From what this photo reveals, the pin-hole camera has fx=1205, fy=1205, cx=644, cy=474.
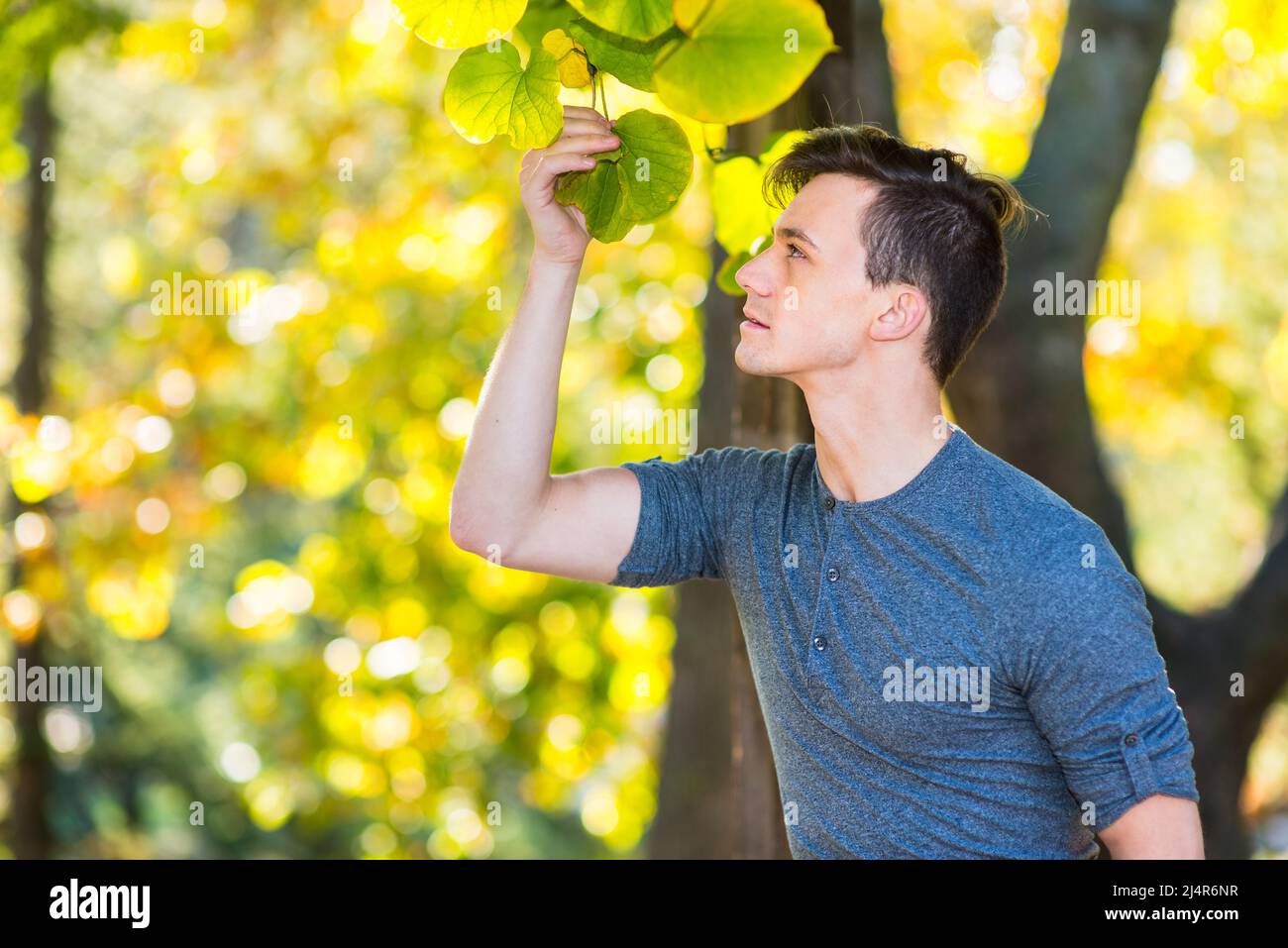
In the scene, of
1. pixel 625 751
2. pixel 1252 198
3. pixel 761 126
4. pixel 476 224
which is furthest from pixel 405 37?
pixel 1252 198

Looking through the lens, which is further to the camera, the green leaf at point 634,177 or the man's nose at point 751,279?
the man's nose at point 751,279

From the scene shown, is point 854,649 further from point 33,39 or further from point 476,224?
point 476,224

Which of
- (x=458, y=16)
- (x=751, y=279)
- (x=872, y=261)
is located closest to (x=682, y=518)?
(x=751, y=279)

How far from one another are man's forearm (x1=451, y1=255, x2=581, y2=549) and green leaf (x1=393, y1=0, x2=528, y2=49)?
0.45 m

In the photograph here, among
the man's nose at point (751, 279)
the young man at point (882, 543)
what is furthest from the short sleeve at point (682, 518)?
the man's nose at point (751, 279)

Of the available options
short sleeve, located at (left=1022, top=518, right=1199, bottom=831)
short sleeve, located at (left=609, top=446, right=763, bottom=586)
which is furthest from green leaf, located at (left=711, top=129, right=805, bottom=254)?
short sleeve, located at (left=1022, top=518, right=1199, bottom=831)

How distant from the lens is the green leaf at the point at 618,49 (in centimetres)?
142

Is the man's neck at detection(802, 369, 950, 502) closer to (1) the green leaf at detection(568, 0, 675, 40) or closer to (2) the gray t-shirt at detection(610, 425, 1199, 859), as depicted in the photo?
(2) the gray t-shirt at detection(610, 425, 1199, 859)

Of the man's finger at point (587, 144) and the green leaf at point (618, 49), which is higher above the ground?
the green leaf at point (618, 49)

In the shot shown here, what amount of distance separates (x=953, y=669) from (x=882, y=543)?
215 millimetres

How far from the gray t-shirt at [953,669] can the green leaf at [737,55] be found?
0.59m

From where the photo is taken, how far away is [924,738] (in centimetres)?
158

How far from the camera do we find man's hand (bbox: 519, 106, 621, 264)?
150 cm

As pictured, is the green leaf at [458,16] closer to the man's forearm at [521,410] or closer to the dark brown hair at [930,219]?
the man's forearm at [521,410]
